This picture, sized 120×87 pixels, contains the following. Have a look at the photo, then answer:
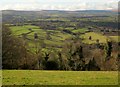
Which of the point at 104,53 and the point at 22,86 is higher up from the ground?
the point at 22,86

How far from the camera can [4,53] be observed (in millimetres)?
34906

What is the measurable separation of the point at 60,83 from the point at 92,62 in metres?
27.2

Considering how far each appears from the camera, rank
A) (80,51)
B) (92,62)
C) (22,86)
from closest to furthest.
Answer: (22,86), (92,62), (80,51)

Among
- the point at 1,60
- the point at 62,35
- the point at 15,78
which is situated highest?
the point at 15,78

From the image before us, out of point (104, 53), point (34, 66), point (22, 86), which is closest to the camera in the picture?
point (22, 86)

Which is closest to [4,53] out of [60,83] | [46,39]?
[60,83]

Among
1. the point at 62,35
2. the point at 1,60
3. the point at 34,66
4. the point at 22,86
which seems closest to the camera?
the point at 22,86

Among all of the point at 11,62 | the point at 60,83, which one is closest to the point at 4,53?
the point at 11,62

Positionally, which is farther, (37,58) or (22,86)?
(37,58)

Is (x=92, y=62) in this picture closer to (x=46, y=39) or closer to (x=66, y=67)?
(x=66, y=67)

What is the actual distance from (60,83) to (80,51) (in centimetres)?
3027

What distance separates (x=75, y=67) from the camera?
41406mm

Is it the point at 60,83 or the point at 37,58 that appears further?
the point at 37,58

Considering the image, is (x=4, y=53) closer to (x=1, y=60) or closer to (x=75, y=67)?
(x=1, y=60)
